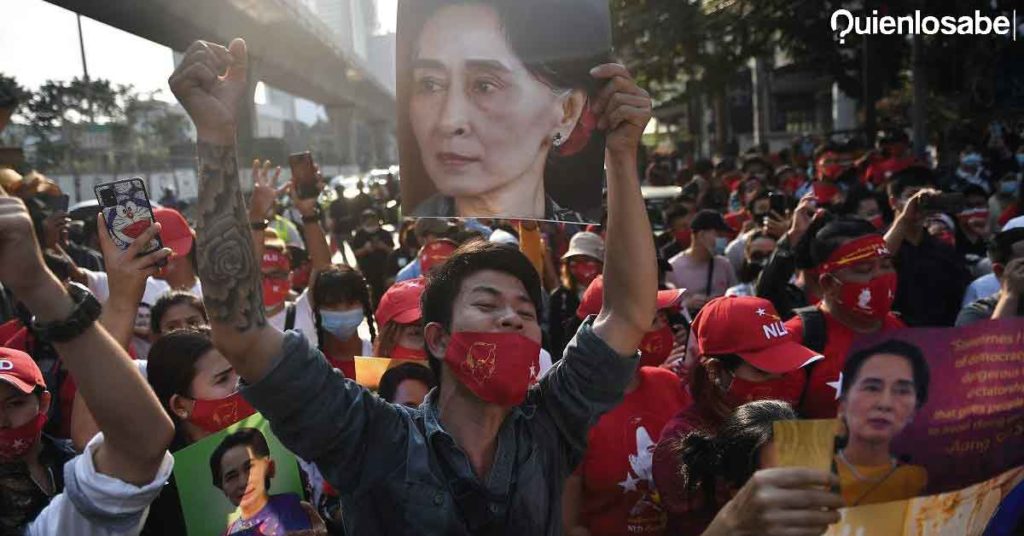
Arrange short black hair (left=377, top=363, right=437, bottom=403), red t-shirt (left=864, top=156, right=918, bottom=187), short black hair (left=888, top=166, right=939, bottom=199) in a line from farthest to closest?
red t-shirt (left=864, top=156, right=918, bottom=187) < short black hair (left=888, top=166, right=939, bottom=199) < short black hair (left=377, top=363, right=437, bottom=403)

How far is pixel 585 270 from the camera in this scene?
5918mm

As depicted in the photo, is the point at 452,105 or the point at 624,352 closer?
the point at 624,352

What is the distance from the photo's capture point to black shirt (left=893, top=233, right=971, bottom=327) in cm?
534

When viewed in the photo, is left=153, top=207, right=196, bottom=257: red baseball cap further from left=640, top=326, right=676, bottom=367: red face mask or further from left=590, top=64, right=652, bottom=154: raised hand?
left=590, top=64, right=652, bottom=154: raised hand

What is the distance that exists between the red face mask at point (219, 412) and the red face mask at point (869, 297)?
223 cm

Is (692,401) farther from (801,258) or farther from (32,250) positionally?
(32,250)

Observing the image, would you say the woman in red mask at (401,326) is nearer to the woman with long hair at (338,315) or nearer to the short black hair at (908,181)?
the woman with long hair at (338,315)

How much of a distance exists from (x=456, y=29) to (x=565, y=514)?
5.30 feet

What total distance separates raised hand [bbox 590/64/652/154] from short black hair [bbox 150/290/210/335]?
93.6 inches

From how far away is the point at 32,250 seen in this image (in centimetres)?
192

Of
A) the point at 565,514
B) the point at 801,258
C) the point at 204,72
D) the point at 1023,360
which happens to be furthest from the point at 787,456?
the point at 801,258

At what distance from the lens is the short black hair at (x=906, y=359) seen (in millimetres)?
1746

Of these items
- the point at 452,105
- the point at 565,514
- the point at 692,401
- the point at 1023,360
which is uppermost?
the point at 452,105

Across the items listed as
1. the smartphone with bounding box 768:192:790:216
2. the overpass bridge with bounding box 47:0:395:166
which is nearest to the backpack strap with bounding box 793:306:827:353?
the overpass bridge with bounding box 47:0:395:166
